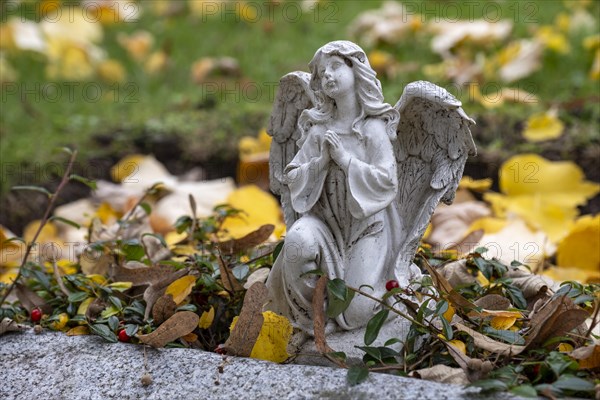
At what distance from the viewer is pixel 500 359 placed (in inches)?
90.7

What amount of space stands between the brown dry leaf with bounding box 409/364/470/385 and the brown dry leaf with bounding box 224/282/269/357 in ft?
1.51

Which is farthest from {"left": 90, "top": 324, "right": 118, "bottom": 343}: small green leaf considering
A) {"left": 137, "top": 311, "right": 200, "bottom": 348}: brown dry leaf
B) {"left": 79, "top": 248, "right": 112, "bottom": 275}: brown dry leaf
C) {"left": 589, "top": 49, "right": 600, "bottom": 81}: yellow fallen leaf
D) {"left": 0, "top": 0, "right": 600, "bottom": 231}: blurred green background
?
{"left": 589, "top": 49, "right": 600, "bottom": 81}: yellow fallen leaf

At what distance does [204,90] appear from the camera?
6.12m

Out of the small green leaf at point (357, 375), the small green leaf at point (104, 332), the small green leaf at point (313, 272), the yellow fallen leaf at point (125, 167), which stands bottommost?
the yellow fallen leaf at point (125, 167)

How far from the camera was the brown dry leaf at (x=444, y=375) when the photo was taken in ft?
7.32

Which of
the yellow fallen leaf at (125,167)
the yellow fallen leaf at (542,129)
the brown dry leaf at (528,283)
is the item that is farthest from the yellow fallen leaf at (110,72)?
the brown dry leaf at (528,283)

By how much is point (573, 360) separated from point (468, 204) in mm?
1859

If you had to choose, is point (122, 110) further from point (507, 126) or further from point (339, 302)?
point (339, 302)

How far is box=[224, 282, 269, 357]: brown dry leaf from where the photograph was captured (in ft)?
8.03

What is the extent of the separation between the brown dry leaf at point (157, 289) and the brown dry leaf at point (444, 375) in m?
0.90

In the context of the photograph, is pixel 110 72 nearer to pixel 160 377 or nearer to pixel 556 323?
pixel 160 377

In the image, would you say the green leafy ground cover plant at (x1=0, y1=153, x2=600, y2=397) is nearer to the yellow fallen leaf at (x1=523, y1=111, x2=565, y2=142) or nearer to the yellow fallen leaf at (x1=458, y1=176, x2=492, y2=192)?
the yellow fallen leaf at (x1=458, y1=176, x2=492, y2=192)

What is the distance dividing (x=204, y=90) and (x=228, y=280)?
3.50 metres

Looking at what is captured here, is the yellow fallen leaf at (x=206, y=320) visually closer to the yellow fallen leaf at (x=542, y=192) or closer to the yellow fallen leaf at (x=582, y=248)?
the yellow fallen leaf at (x=582, y=248)
